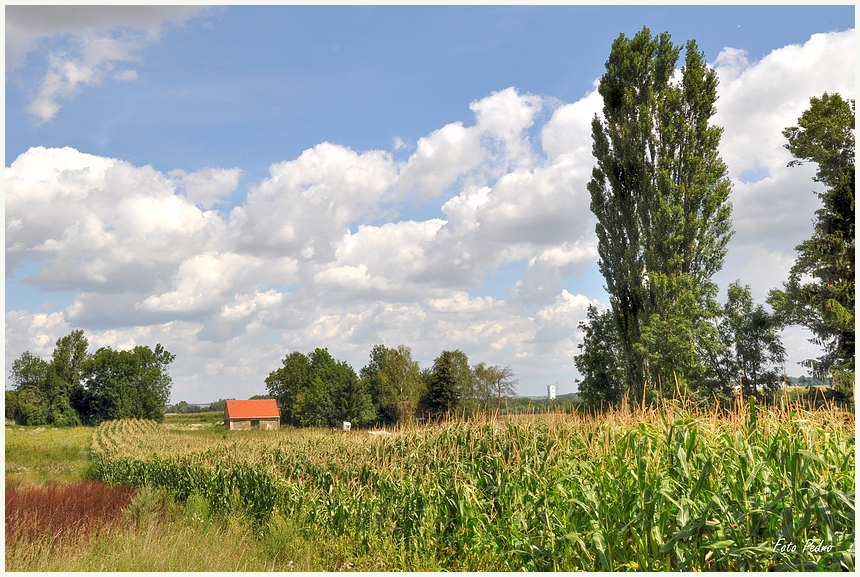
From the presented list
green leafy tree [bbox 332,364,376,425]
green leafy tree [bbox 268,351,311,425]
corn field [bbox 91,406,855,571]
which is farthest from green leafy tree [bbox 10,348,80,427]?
corn field [bbox 91,406,855,571]

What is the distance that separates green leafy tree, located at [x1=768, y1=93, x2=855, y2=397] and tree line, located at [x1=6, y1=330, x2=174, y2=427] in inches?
1782

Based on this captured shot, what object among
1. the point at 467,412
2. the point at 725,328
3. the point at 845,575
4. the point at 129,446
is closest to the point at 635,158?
the point at 725,328

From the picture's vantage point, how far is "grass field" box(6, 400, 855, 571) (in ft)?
12.1

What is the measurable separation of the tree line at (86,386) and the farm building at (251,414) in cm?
585

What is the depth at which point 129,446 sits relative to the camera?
67.4 feet

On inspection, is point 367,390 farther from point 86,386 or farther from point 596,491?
point 596,491

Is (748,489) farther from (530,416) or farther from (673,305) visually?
(673,305)

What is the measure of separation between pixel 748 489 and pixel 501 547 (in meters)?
2.49

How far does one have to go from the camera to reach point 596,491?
480 centimetres

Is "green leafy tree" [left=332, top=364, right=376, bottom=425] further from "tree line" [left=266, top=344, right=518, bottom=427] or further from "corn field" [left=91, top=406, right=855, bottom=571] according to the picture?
"corn field" [left=91, top=406, right=855, bottom=571]

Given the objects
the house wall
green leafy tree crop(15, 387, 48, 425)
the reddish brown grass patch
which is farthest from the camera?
the house wall

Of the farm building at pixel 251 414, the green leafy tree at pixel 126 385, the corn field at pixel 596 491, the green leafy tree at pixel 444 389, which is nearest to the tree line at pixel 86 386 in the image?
the green leafy tree at pixel 126 385

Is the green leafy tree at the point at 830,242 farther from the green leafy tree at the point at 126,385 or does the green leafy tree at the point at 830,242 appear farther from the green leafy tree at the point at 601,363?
the green leafy tree at the point at 126,385

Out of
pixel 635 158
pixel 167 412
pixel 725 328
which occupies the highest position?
pixel 635 158
